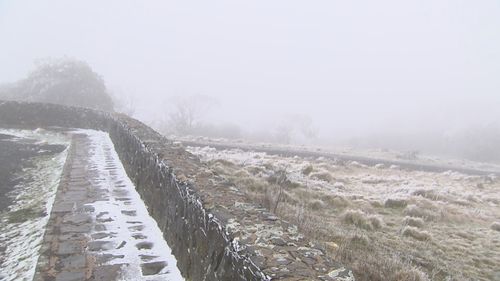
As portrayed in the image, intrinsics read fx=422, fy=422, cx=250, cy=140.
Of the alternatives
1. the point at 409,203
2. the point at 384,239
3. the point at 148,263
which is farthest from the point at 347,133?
the point at 148,263

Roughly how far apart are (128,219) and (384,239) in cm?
621

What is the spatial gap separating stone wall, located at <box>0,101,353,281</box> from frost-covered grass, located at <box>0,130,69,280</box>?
5.72 ft

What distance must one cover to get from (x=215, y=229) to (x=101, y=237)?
2.84 m

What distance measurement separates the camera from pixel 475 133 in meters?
71.5

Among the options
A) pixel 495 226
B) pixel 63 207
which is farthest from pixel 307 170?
pixel 63 207

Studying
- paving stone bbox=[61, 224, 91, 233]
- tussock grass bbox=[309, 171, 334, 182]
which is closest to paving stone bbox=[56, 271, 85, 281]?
paving stone bbox=[61, 224, 91, 233]

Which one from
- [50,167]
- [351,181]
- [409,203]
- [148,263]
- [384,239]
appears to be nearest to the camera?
[148,263]

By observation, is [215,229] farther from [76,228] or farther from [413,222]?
[413,222]

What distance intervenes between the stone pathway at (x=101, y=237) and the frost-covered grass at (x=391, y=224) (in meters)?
2.98

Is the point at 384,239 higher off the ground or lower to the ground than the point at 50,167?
lower

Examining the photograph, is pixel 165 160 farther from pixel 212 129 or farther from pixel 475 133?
pixel 475 133

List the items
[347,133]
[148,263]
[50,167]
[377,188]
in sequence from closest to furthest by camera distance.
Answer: [148,263], [50,167], [377,188], [347,133]

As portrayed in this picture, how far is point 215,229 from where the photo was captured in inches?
159

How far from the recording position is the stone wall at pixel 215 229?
3.25 m
